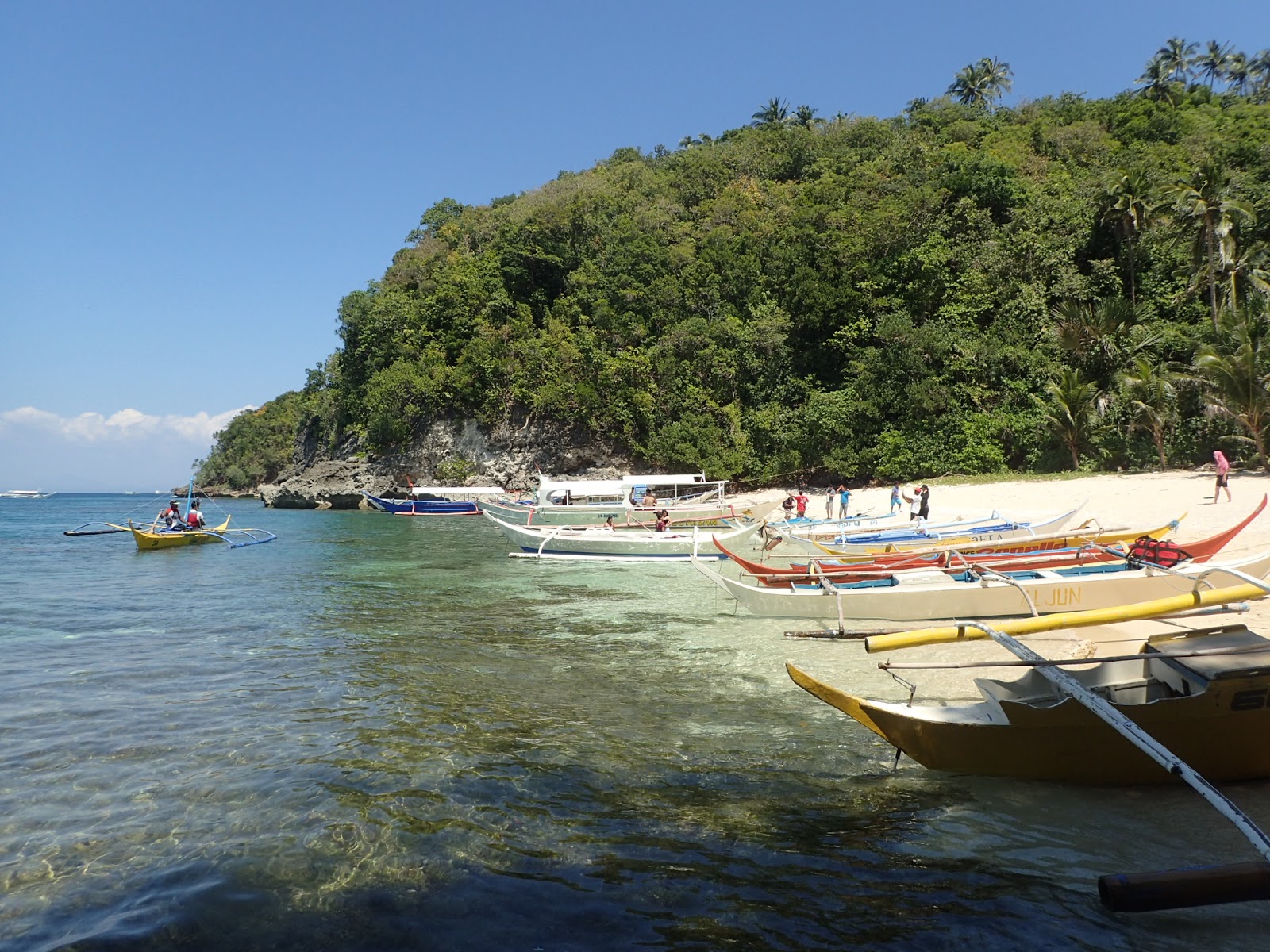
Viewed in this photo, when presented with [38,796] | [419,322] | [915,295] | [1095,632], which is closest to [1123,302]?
[915,295]

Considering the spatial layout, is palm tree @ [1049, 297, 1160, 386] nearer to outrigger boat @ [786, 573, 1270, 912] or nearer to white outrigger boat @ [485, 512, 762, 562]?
white outrigger boat @ [485, 512, 762, 562]

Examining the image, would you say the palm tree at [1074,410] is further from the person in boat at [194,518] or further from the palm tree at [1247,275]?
the person in boat at [194,518]

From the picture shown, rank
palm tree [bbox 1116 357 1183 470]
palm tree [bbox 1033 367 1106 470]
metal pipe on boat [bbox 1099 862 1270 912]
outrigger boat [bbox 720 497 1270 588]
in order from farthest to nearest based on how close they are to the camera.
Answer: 1. palm tree [bbox 1033 367 1106 470]
2. palm tree [bbox 1116 357 1183 470]
3. outrigger boat [bbox 720 497 1270 588]
4. metal pipe on boat [bbox 1099 862 1270 912]

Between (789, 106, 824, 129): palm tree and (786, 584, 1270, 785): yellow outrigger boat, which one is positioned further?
(789, 106, 824, 129): palm tree

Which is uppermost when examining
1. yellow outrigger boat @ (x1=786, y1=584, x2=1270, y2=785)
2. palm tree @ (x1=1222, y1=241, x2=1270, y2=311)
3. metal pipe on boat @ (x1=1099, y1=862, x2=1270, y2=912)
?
palm tree @ (x1=1222, y1=241, x2=1270, y2=311)

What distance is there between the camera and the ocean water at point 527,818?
4.65m

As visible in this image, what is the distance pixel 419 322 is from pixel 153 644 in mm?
56158

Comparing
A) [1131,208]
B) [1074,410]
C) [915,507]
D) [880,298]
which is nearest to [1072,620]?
[915,507]

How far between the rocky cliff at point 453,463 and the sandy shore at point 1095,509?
23.1m

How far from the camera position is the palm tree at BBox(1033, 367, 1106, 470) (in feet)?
109

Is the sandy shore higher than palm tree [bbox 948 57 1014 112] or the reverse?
the reverse

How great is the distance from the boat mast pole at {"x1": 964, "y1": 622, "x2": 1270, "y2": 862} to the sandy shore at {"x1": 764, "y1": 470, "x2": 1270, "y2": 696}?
10.3ft

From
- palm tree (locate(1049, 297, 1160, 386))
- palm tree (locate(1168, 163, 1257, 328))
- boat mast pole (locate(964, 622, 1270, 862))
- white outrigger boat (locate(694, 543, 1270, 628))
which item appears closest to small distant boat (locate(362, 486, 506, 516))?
palm tree (locate(1049, 297, 1160, 386))

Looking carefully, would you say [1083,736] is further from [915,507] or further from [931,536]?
[915,507]
